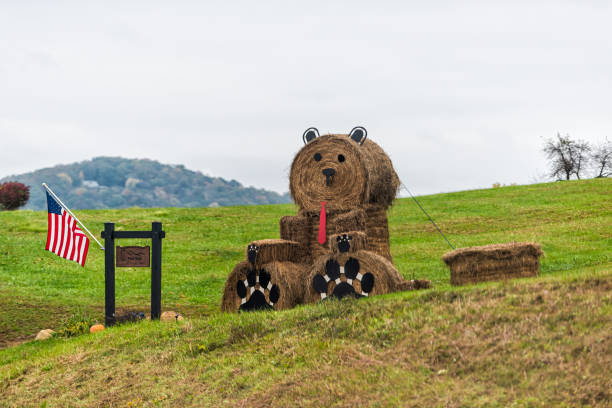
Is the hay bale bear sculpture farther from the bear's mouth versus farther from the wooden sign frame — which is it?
the wooden sign frame

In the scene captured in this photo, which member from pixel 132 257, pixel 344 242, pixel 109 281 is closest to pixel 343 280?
pixel 344 242

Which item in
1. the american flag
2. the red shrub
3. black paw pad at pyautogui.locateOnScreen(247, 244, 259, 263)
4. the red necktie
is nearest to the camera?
black paw pad at pyautogui.locateOnScreen(247, 244, 259, 263)

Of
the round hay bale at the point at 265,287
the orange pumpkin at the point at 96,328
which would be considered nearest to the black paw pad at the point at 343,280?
the round hay bale at the point at 265,287

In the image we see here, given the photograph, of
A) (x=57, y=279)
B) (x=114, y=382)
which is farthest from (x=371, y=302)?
(x=57, y=279)

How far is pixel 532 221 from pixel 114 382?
22929mm

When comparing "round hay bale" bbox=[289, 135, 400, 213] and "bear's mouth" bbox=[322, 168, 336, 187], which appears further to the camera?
"bear's mouth" bbox=[322, 168, 336, 187]

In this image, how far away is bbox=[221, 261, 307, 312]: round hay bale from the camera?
11555 millimetres

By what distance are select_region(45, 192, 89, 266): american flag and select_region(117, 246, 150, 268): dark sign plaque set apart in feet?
2.91

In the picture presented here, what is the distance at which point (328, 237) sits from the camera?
12.2 meters

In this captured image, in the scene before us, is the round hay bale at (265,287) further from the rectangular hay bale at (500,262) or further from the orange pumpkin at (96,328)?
the rectangular hay bale at (500,262)

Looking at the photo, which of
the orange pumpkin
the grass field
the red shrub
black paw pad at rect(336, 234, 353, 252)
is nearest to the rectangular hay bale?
the grass field

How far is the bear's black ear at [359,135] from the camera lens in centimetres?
1245

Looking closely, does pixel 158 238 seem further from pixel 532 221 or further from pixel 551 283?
pixel 532 221

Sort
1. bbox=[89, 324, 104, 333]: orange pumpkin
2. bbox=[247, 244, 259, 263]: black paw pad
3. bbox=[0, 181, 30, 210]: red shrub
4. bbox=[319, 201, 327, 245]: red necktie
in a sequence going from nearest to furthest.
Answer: bbox=[247, 244, 259, 263]: black paw pad < bbox=[319, 201, 327, 245]: red necktie < bbox=[89, 324, 104, 333]: orange pumpkin < bbox=[0, 181, 30, 210]: red shrub
